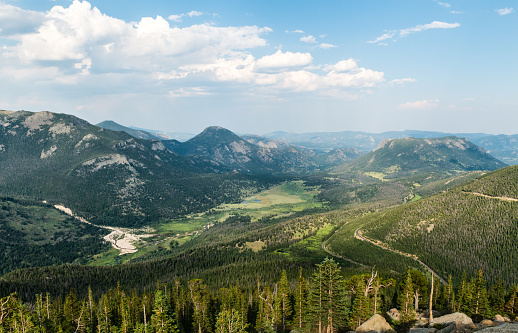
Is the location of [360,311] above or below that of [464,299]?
above

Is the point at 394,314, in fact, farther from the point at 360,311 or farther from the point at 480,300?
the point at 480,300

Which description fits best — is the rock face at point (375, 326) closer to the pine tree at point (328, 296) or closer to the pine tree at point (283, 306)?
the pine tree at point (328, 296)

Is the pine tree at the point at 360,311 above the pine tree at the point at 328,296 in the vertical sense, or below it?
below

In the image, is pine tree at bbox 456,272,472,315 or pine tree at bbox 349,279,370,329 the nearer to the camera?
pine tree at bbox 349,279,370,329

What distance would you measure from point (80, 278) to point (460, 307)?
19753 centimetres

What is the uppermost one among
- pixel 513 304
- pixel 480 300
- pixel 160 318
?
pixel 160 318

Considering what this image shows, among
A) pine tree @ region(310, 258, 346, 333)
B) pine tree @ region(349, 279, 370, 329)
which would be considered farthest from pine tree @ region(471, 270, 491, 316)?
pine tree @ region(310, 258, 346, 333)

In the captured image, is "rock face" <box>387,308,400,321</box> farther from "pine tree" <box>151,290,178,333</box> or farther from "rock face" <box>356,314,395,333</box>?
"pine tree" <box>151,290,178,333</box>

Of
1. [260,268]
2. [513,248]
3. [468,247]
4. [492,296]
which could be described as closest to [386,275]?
[492,296]

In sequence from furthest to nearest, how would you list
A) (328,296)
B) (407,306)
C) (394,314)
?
(394,314) < (407,306) < (328,296)

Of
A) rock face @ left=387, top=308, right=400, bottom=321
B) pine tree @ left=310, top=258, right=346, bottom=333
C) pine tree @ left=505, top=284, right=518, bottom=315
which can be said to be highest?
pine tree @ left=310, top=258, right=346, bottom=333

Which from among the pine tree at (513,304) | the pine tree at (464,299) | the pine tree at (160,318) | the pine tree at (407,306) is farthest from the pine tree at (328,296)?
the pine tree at (513,304)

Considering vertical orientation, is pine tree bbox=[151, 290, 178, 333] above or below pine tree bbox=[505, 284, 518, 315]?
above

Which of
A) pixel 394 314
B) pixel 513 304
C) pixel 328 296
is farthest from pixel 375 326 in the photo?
pixel 513 304
